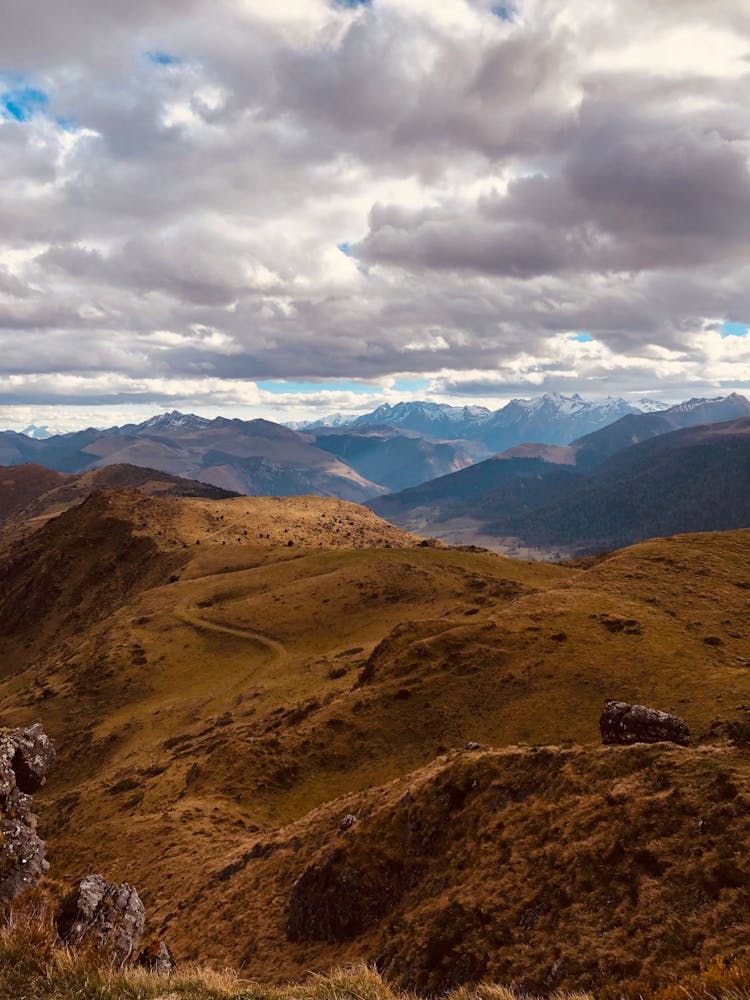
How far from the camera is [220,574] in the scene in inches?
6388

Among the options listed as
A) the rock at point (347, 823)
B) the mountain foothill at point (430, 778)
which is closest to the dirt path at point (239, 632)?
the mountain foothill at point (430, 778)

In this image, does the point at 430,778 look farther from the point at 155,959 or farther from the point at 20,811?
the point at 20,811

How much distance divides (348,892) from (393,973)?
6.25m

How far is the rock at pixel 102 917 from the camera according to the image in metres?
20.6

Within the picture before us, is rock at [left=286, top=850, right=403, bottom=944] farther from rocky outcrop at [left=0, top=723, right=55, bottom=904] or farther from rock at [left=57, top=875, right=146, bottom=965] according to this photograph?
rocky outcrop at [left=0, top=723, right=55, bottom=904]

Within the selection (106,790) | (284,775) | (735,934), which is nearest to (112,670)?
(106,790)

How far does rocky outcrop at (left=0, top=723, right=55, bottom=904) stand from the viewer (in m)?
22.7

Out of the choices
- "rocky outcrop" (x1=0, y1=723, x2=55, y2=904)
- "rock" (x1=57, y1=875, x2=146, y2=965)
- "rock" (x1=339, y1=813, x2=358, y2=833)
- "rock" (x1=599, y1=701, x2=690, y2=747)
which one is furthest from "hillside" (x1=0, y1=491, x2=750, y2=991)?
"rocky outcrop" (x1=0, y1=723, x2=55, y2=904)

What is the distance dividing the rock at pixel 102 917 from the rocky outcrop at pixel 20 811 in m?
2.18

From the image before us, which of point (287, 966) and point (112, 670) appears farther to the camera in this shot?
point (112, 670)

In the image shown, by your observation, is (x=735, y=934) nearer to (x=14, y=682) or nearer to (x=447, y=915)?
(x=447, y=915)

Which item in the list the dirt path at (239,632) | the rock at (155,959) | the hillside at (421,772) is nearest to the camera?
the hillside at (421,772)

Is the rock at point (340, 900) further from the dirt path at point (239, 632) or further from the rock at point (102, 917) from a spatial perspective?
the dirt path at point (239, 632)

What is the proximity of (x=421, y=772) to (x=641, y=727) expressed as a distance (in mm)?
12464
